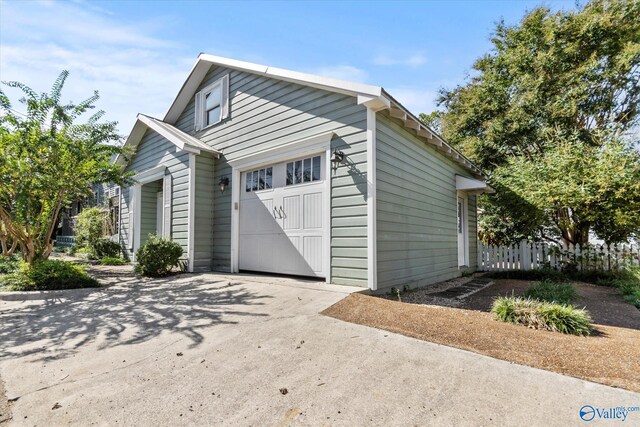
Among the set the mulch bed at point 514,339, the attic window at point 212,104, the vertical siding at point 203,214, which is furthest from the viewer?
the attic window at point 212,104

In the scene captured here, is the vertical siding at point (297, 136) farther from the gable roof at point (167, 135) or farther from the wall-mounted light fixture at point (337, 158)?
the gable roof at point (167, 135)

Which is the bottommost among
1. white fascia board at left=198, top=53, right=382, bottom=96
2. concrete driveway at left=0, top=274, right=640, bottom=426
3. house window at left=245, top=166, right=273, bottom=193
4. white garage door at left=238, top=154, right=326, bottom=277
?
concrete driveway at left=0, top=274, right=640, bottom=426

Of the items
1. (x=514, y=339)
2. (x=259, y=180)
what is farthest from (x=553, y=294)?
(x=259, y=180)

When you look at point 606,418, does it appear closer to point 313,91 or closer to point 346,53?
point 313,91

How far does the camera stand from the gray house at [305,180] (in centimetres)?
529

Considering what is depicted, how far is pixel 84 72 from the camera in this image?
6691 mm

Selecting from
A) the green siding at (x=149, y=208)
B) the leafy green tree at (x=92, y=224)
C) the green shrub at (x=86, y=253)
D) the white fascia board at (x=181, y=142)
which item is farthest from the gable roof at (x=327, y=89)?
the green shrub at (x=86, y=253)

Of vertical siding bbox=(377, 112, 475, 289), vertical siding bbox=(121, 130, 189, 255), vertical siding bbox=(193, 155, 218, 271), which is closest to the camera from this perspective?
vertical siding bbox=(377, 112, 475, 289)

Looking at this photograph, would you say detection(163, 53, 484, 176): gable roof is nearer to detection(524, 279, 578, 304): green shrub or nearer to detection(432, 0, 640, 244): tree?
detection(432, 0, 640, 244): tree

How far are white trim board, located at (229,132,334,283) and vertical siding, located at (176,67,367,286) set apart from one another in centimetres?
13

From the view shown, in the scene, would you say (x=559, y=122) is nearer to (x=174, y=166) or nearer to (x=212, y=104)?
(x=212, y=104)

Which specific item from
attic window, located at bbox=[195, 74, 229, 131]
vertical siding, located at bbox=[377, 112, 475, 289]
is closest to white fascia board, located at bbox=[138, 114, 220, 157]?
attic window, located at bbox=[195, 74, 229, 131]

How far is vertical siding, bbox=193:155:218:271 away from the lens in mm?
7490

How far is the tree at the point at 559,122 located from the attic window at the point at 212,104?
876cm
